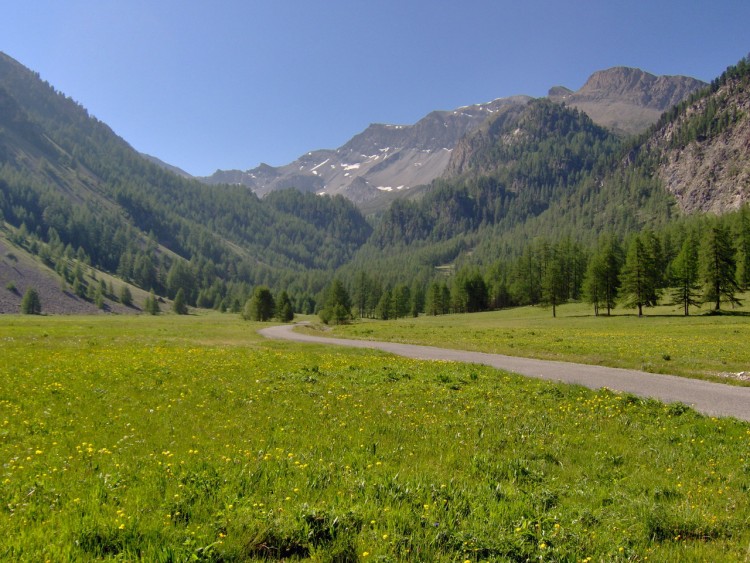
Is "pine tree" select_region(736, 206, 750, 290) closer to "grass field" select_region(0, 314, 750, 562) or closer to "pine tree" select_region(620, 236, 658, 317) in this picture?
"pine tree" select_region(620, 236, 658, 317)

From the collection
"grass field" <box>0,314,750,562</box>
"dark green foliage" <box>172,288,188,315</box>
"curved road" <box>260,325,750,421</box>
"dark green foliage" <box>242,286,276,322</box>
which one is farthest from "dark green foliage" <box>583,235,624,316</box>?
"dark green foliage" <box>172,288,188,315</box>

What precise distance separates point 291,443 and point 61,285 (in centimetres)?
20501

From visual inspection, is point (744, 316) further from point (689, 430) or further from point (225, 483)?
point (225, 483)

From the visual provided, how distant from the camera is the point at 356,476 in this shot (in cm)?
770

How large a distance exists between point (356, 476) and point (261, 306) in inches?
4386

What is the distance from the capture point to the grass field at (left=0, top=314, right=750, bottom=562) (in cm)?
540

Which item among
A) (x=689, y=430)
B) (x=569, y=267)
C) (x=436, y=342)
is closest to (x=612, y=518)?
(x=689, y=430)

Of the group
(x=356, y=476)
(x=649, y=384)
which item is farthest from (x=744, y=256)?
(x=356, y=476)

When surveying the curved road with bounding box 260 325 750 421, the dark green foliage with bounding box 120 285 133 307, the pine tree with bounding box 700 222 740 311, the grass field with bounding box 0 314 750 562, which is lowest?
the curved road with bounding box 260 325 750 421

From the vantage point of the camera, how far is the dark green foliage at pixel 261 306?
374ft

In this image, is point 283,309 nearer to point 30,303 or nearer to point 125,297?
point 30,303

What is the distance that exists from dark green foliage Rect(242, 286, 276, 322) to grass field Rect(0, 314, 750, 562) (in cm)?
9967

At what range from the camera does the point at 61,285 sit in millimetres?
168125

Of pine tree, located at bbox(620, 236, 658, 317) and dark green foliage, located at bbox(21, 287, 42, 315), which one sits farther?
dark green foliage, located at bbox(21, 287, 42, 315)
